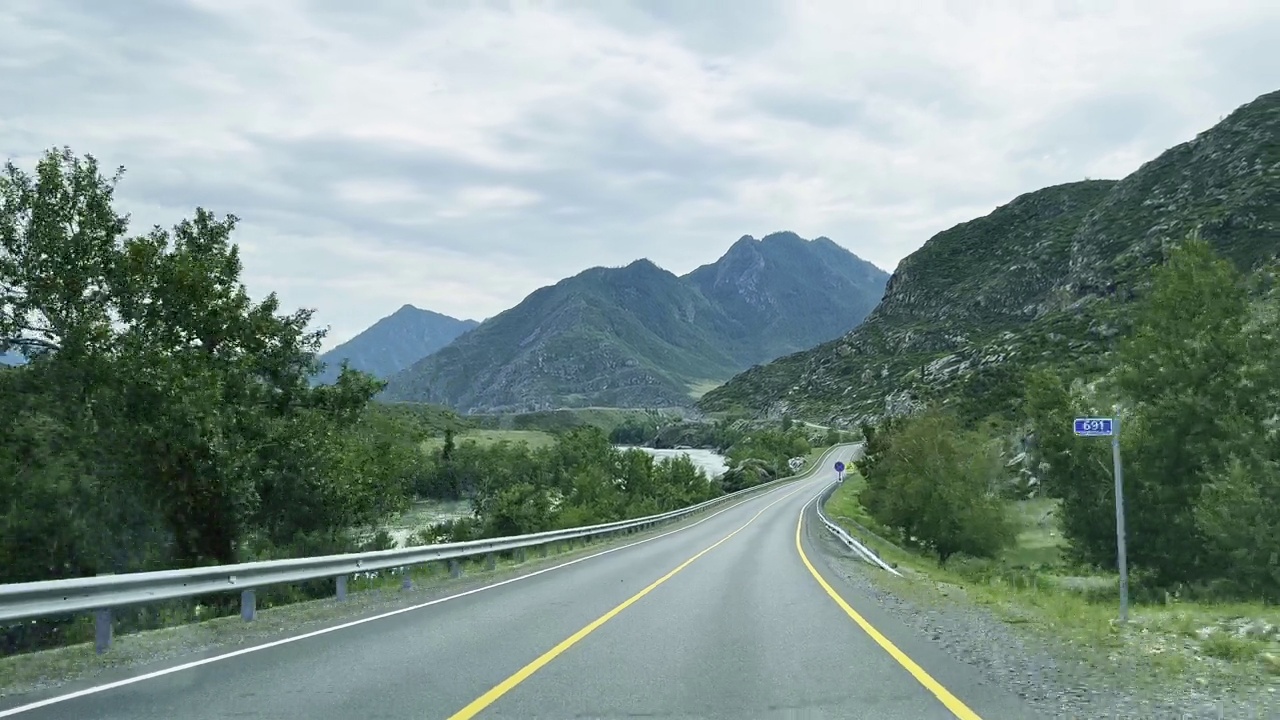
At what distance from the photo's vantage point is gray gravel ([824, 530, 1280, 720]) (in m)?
6.64

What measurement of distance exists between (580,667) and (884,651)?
326 cm

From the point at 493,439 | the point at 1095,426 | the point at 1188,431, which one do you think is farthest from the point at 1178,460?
the point at 493,439

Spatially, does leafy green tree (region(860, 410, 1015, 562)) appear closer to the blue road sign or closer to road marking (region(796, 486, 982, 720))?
road marking (region(796, 486, 982, 720))

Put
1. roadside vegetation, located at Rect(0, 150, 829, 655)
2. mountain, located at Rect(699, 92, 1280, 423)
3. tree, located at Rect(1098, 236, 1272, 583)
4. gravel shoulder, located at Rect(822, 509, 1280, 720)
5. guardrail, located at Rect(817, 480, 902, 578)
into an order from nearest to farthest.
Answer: gravel shoulder, located at Rect(822, 509, 1280, 720), roadside vegetation, located at Rect(0, 150, 829, 655), guardrail, located at Rect(817, 480, 902, 578), tree, located at Rect(1098, 236, 1272, 583), mountain, located at Rect(699, 92, 1280, 423)

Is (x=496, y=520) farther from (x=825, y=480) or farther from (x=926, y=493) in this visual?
(x=825, y=480)

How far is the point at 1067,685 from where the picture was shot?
301 inches

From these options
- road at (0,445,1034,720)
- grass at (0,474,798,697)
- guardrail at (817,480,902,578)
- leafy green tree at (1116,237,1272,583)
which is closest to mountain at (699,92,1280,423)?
leafy green tree at (1116,237,1272,583)

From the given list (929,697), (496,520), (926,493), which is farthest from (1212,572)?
(496,520)

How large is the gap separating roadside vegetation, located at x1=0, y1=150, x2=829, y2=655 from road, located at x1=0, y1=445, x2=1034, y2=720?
9.69 m

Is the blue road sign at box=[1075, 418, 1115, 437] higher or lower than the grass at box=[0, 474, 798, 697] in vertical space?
higher

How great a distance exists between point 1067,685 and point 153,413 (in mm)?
20977

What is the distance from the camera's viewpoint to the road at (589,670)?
6.86m

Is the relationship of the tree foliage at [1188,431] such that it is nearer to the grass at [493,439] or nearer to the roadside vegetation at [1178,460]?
the roadside vegetation at [1178,460]

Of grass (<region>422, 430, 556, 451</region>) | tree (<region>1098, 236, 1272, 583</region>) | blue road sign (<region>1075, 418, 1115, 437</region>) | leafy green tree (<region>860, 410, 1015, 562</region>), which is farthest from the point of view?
grass (<region>422, 430, 556, 451</region>)
